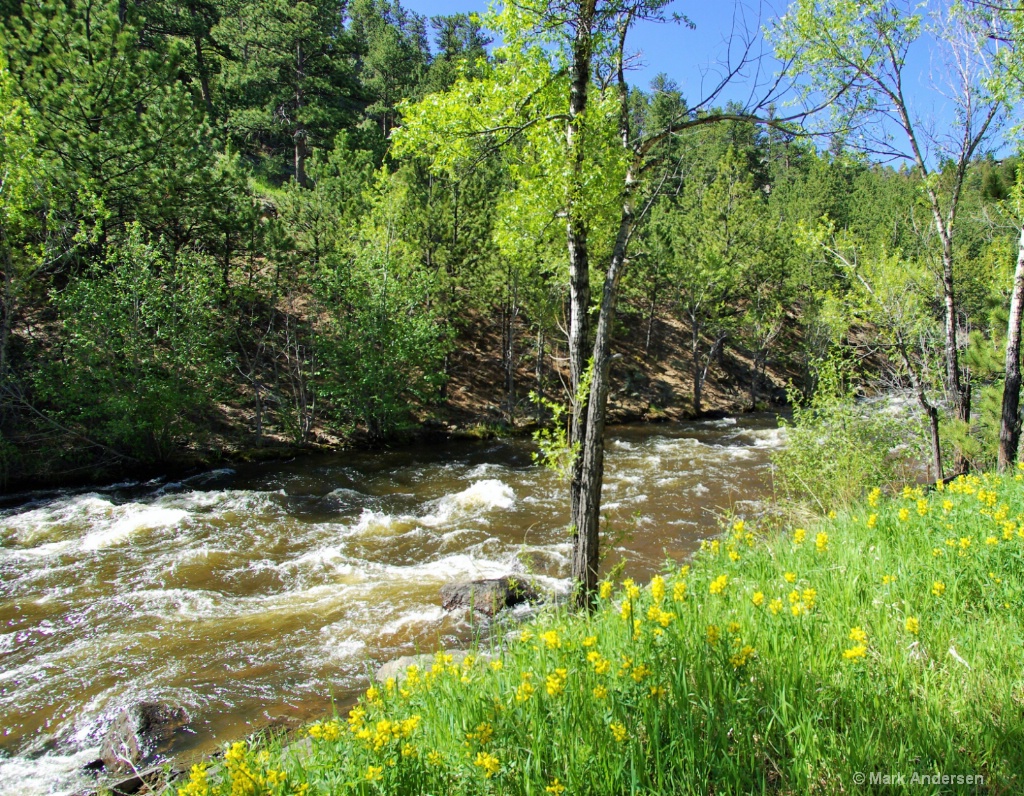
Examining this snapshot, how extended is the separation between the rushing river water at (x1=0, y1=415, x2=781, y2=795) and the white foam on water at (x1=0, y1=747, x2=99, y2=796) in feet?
0.05

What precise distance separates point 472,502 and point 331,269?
9543 millimetres

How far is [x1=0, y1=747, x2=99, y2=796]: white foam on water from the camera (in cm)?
509

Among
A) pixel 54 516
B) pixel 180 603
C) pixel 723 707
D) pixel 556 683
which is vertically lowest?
pixel 180 603

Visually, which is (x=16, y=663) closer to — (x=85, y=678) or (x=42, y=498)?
(x=85, y=678)

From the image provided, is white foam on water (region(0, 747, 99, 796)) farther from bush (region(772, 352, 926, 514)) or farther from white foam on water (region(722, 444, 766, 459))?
white foam on water (region(722, 444, 766, 459))

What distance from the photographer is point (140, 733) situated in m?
5.76

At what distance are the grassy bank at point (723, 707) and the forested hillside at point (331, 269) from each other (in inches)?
126

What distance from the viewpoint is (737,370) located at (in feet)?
112

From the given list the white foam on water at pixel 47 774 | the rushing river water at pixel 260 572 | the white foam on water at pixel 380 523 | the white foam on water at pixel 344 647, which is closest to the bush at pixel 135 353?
the rushing river water at pixel 260 572

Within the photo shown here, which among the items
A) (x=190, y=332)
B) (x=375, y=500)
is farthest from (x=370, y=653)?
(x=190, y=332)

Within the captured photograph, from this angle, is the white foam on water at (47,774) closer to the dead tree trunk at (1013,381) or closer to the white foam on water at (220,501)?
the white foam on water at (220,501)

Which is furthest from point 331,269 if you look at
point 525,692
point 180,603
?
point 525,692

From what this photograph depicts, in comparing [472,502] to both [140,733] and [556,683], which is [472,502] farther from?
[556,683]

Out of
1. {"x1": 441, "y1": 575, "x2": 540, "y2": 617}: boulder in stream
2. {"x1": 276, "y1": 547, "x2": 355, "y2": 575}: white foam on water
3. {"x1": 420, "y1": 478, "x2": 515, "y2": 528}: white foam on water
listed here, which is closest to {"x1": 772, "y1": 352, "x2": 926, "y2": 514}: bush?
{"x1": 441, "y1": 575, "x2": 540, "y2": 617}: boulder in stream
